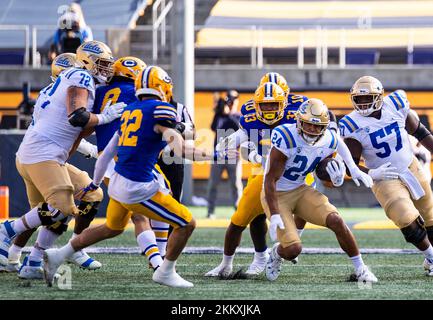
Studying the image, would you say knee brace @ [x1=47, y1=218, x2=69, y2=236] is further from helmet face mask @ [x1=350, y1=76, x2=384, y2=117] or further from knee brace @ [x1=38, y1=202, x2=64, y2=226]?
helmet face mask @ [x1=350, y1=76, x2=384, y2=117]

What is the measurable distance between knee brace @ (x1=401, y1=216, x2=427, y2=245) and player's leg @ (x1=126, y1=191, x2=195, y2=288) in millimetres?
1893

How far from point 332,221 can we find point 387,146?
3.93 feet

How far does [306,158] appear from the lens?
7.46m

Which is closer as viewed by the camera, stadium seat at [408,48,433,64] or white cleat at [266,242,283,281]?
white cleat at [266,242,283,281]

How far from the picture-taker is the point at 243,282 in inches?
297

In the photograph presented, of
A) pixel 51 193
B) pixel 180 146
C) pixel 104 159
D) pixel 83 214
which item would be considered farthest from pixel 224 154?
pixel 83 214

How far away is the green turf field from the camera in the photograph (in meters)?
6.57

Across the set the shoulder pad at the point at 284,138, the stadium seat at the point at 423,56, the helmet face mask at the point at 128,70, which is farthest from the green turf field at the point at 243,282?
the stadium seat at the point at 423,56

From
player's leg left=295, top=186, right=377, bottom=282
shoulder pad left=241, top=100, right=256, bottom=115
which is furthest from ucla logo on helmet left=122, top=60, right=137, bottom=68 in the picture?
player's leg left=295, top=186, right=377, bottom=282

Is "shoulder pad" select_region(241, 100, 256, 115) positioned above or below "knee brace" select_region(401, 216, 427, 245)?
above

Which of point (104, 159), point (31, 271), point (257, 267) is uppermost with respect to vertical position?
point (104, 159)

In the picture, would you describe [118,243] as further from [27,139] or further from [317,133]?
[317,133]

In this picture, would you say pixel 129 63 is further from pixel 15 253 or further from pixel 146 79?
pixel 15 253

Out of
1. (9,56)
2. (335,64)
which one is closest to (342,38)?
(335,64)
